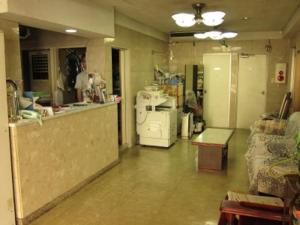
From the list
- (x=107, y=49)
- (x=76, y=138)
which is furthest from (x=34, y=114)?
(x=107, y=49)

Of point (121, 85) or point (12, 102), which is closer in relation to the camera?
point (12, 102)

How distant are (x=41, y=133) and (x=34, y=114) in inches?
8.7

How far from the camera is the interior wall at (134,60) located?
493cm

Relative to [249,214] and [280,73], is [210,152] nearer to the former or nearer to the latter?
[249,214]

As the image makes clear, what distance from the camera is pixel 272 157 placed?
3.52m

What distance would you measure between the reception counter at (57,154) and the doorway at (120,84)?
111cm

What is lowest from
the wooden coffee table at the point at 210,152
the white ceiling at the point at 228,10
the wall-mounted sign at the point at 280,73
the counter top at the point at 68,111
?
the wooden coffee table at the point at 210,152

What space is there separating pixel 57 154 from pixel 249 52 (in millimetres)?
5638

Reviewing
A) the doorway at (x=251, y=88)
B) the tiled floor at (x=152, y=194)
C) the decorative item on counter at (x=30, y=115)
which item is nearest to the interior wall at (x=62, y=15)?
the decorative item on counter at (x=30, y=115)

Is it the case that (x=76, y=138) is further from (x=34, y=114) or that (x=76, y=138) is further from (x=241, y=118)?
(x=241, y=118)

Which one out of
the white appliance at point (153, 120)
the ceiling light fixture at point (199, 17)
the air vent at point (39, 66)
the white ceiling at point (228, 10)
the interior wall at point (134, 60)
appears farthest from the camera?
the white appliance at point (153, 120)

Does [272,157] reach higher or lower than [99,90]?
lower

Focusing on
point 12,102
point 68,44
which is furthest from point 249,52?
point 12,102

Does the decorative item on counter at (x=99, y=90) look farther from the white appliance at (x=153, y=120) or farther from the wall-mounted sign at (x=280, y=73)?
the wall-mounted sign at (x=280, y=73)
